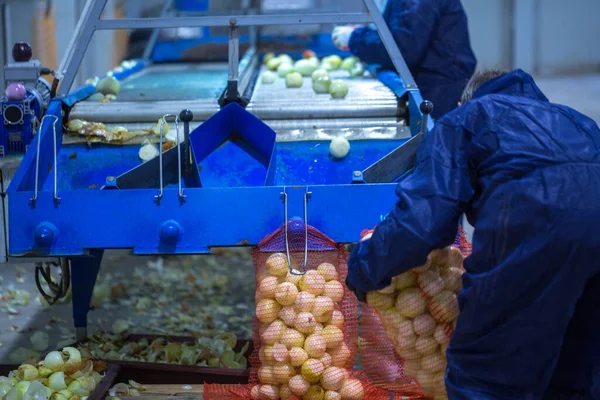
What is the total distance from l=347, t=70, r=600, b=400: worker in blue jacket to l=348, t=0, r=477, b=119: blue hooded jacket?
3.04 m

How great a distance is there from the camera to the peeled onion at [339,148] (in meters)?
4.19

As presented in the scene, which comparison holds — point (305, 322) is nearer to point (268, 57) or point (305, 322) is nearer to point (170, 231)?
point (170, 231)

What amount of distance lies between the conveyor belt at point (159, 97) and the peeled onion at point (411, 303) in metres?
2.00

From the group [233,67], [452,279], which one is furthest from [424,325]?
[233,67]

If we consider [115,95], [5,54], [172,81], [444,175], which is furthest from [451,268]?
[5,54]

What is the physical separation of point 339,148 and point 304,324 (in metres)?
1.21

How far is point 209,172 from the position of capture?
412cm

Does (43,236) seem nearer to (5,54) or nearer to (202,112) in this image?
(202,112)

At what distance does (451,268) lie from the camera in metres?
2.88

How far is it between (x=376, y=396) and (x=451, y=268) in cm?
78

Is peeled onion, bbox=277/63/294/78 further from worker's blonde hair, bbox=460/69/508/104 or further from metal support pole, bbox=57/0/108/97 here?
worker's blonde hair, bbox=460/69/508/104

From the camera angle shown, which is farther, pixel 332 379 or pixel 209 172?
pixel 209 172

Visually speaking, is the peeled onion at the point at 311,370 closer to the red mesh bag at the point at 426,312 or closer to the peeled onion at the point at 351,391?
the peeled onion at the point at 351,391

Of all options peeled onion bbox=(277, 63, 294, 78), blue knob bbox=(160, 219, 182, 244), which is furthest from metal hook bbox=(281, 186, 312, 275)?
peeled onion bbox=(277, 63, 294, 78)
